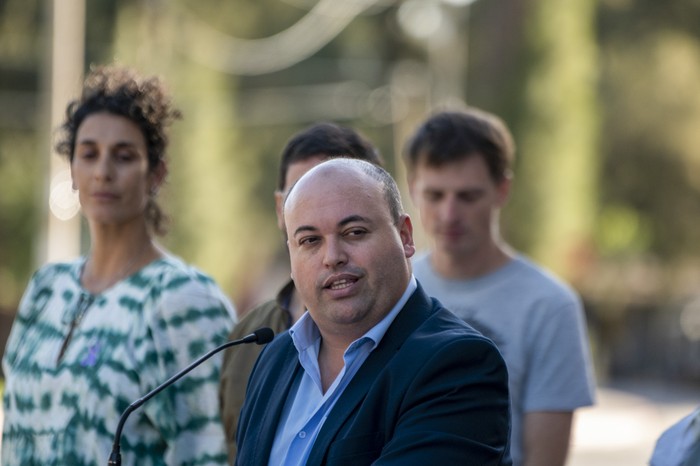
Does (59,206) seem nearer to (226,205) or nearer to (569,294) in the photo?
(226,205)

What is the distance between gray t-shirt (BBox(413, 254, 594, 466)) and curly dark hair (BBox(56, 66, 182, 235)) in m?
1.18

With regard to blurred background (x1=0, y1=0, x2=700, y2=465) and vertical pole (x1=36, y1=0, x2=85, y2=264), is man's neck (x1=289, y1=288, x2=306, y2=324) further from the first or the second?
vertical pole (x1=36, y1=0, x2=85, y2=264)

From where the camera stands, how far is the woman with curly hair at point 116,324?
414 cm

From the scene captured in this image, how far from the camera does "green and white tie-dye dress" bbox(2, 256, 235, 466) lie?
411 centimetres

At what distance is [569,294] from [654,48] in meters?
25.4

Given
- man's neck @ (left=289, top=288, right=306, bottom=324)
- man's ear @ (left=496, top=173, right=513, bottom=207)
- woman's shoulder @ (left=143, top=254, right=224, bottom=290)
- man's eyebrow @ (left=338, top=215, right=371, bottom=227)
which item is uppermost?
man's ear @ (left=496, top=173, right=513, bottom=207)

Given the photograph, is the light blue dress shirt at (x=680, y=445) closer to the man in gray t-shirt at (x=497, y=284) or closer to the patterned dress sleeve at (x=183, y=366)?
the man in gray t-shirt at (x=497, y=284)

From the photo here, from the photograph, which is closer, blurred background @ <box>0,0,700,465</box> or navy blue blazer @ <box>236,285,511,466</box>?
navy blue blazer @ <box>236,285,511,466</box>

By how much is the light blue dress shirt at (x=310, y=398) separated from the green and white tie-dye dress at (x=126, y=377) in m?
1.13

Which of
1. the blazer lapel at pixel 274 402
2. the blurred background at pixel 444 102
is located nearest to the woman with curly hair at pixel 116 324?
the blazer lapel at pixel 274 402

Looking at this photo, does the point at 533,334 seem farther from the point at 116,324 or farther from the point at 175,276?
the point at 116,324

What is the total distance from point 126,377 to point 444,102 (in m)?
15.1

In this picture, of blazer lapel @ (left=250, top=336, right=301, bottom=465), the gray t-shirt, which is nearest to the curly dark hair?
the gray t-shirt

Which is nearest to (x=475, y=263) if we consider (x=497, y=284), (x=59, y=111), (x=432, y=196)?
(x=497, y=284)
